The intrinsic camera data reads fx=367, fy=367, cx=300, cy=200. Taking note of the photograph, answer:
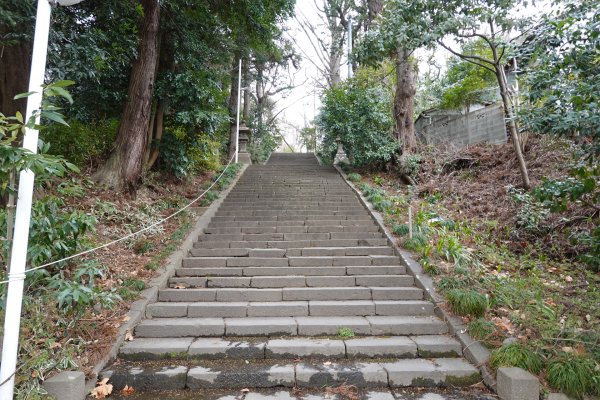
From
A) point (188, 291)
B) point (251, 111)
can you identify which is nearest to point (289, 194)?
point (188, 291)

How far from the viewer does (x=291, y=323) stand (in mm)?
4203

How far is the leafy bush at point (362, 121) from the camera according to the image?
11.7 meters

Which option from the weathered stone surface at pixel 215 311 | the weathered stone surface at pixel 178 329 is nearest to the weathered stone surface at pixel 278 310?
the weathered stone surface at pixel 215 311

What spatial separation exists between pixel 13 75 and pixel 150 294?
4359 mm

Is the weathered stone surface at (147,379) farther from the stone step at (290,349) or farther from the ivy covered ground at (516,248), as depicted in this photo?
the ivy covered ground at (516,248)

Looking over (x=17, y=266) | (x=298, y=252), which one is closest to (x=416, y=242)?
(x=298, y=252)

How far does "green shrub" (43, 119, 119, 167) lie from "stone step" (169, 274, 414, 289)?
4.39 metres

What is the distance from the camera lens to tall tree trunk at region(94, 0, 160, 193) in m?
7.44

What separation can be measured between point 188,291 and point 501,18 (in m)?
6.87

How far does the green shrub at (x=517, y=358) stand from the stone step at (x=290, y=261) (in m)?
2.47

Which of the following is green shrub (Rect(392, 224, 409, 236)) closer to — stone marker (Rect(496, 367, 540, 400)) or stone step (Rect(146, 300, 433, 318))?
stone step (Rect(146, 300, 433, 318))

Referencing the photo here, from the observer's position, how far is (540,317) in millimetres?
3836

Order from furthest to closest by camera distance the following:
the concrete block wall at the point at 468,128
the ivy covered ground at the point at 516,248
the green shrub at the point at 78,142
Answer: the concrete block wall at the point at 468,128 → the green shrub at the point at 78,142 → the ivy covered ground at the point at 516,248

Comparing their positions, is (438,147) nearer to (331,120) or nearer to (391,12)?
(331,120)
